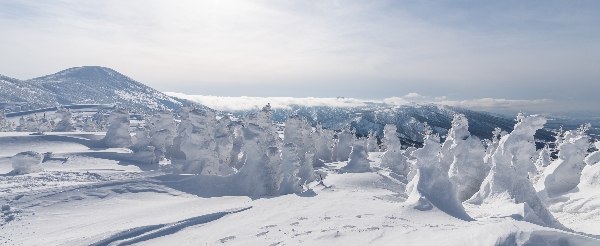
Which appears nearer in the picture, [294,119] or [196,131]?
[196,131]

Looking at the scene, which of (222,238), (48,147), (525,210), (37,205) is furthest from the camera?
(48,147)

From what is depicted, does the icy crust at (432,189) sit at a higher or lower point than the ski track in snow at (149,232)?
higher

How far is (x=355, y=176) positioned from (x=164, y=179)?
17.1 metres

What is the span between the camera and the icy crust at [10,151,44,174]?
2541 centimetres

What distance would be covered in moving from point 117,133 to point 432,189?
4051 centimetres

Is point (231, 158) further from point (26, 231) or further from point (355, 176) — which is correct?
point (26, 231)

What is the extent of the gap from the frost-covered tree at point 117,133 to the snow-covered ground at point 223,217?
1423 cm

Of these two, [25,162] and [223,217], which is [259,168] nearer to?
[223,217]

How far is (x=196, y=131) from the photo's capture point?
1259 inches

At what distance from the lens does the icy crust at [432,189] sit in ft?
55.3

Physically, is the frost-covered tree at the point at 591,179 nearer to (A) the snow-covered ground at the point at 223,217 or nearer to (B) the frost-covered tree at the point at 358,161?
(A) the snow-covered ground at the point at 223,217

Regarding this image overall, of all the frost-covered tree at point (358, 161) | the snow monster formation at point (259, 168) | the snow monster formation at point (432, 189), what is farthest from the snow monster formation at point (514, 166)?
the frost-covered tree at point (358, 161)

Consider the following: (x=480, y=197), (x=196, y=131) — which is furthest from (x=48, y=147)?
(x=480, y=197)

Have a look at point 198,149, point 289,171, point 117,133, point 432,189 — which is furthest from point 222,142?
point 432,189
